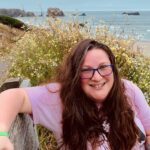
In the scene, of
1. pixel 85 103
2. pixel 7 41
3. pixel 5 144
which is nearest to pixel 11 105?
pixel 85 103

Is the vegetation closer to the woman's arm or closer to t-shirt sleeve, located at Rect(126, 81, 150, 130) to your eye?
t-shirt sleeve, located at Rect(126, 81, 150, 130)

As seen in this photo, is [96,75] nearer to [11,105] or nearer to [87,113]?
[87,113]

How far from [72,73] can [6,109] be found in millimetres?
451

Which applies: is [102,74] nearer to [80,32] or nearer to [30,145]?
[30,145]

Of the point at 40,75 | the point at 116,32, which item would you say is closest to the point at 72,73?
the point at 40,75

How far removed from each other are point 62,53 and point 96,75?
13.6 feet

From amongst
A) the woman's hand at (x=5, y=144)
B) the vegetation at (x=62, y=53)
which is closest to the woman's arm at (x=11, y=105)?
the woman's hand at (x=5, y=144)

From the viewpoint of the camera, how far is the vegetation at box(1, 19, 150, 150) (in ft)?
21.9

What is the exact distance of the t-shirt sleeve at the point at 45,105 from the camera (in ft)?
9.77

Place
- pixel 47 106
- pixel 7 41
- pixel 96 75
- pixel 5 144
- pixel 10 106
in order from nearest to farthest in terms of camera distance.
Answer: pixel 5 144, pixel 10 106, pixel 96 75, pixel 47 106, pixel 7 41

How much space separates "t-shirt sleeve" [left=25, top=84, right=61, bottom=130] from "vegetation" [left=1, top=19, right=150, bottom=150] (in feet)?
10.2

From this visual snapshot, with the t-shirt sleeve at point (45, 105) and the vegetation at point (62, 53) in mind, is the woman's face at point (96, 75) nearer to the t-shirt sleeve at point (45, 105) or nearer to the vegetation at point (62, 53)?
the t-shirt sleeve at point (45, 105)

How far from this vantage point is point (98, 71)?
2.88 meters

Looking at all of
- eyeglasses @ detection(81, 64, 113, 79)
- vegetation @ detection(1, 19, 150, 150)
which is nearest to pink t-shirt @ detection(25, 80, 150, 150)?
eyeglasses @ detection(81, 64, 113, 79)
